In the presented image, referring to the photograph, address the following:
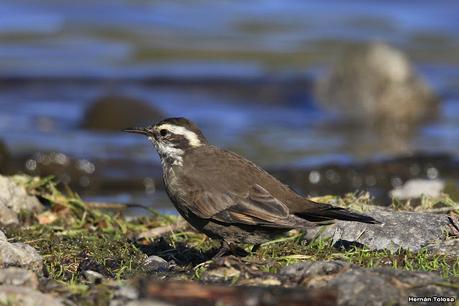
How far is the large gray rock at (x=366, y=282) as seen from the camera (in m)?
6.00

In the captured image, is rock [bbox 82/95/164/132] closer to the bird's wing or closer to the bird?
the bird

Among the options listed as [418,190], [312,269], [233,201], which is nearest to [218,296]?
[312,269]

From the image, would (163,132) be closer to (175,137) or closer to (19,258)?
(175,137)

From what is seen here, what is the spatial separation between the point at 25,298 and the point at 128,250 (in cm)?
222

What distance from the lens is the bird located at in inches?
299

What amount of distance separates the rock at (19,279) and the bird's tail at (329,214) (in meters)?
2.21

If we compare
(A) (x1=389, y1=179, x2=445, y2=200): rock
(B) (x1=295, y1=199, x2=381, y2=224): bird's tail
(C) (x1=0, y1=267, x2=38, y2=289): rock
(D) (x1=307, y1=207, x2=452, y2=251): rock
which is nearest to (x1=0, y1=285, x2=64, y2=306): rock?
(C) (x1=0, y1=267, x2=38, y2=289): rock

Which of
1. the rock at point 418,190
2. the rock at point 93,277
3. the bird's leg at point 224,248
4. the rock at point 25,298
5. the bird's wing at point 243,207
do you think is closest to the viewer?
the rock at point 25,298

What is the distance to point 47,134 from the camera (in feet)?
62.8

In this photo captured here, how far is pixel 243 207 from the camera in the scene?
25.3ft

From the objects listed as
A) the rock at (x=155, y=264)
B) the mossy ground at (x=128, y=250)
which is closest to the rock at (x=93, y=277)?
the mossy ground at (x=128, y=250)

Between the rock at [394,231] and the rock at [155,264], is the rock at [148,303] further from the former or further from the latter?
the rock at [394,231]

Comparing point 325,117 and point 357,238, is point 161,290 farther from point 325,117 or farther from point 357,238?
point 325,117

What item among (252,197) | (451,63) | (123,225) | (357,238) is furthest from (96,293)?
(451,63)
